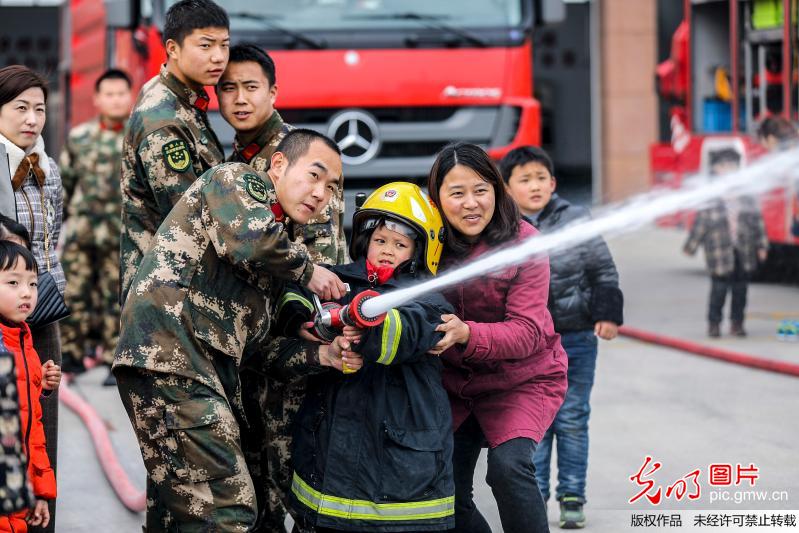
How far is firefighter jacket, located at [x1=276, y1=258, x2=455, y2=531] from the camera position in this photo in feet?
13.6

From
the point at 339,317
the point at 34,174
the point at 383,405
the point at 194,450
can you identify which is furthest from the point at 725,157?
the point at 194,450

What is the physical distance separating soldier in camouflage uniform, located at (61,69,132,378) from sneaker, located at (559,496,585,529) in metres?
4.20

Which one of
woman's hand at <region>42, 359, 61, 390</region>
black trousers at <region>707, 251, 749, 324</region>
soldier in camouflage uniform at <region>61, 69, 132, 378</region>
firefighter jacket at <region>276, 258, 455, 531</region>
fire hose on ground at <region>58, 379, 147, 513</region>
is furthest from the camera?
black trousers at <region>707, 251, 749, 324</region>

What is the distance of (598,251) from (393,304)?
199cm

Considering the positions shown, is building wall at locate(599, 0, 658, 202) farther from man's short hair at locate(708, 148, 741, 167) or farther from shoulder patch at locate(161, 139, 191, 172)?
shoulder patch at locate(161, 139, 191, 172)

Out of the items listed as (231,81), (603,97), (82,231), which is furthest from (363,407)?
(603,97)

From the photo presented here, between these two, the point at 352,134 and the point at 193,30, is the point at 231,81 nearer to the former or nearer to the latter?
the point at 193,30

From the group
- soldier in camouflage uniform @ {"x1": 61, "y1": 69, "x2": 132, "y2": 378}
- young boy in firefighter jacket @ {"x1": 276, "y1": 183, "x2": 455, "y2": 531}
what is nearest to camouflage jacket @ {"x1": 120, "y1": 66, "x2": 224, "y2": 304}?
young boy in firefighter jacket @ {"x1": 276, "y1": 183, "x2": 455, "y2": 531}

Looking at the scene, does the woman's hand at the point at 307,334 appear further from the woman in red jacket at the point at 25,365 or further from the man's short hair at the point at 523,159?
the man's short hair at the point at 523,159

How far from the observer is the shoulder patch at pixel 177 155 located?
16.1ft

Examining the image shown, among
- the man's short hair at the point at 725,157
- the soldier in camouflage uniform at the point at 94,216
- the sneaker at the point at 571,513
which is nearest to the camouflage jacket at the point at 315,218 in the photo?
the sneaker at the point at 571,513

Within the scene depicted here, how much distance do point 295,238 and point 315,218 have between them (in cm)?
23

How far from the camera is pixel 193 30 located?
499 centimetres

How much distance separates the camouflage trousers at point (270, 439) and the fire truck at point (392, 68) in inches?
187
